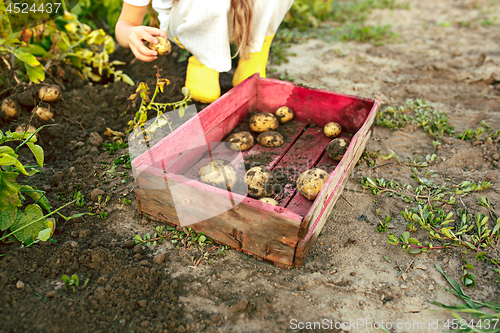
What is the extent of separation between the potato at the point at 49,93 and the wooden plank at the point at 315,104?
1.66 meters

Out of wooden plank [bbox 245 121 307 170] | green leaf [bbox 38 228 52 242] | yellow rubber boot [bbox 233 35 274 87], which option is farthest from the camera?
yellow rubber boot [bbox 233 35 274 87]

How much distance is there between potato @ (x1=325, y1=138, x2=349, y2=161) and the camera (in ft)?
8.13

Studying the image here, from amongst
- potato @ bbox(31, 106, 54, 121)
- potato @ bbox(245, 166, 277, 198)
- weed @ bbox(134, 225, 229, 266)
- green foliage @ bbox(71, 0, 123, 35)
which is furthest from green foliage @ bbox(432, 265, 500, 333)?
green foliage @ bbox(71, 0, 123, 35)

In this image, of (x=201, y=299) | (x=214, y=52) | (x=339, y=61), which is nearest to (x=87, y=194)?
(x=201, y=299)

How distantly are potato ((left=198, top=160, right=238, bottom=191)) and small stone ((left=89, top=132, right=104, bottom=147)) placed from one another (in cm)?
101

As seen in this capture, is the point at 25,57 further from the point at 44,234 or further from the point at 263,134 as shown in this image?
the point at 263,134

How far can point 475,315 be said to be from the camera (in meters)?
1.64

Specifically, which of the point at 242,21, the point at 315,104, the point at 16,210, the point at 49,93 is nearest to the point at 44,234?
the point at 16,210

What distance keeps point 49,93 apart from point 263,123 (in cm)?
171

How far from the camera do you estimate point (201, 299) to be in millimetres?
1714

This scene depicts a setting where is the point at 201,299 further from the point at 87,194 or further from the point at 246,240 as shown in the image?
the point at 87,194

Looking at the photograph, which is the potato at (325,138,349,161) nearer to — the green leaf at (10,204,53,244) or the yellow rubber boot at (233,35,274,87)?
the yellow rubber boot at (233,35,274,87)

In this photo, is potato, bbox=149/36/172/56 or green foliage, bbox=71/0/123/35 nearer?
potato, bbox=149/36/172/56

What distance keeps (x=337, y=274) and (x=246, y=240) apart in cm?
53
